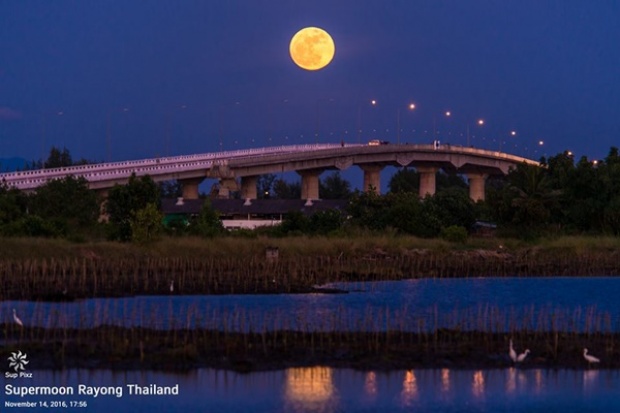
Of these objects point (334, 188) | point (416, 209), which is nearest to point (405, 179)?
point (334, 188)

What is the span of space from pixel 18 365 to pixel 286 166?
236 feet

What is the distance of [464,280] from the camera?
159 ft

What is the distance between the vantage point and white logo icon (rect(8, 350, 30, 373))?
22.8 meters

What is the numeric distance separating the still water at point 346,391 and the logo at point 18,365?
0.71 ft

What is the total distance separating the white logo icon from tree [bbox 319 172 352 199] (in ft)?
350

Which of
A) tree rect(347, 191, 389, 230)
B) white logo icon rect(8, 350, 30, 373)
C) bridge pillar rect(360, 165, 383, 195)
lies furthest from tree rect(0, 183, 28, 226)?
bridge pillar rect(360, 165, 383, 195)

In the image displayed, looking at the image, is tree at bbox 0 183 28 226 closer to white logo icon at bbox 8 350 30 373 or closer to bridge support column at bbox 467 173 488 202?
white logo icon at bbox 8 350 30 373

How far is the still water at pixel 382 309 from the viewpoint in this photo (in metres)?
29.3

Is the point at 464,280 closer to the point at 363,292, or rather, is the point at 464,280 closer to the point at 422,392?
the point at 363,292

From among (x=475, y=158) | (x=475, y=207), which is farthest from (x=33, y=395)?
(x=475, y=158)

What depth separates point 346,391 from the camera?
21797mm

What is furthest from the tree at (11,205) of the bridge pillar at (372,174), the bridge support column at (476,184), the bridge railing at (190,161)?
the bridge support column at (476,184)

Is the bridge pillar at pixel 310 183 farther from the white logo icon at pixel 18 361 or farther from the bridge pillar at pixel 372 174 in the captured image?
the white logo icon at pixel 18 361

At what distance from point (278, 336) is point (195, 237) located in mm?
30025
